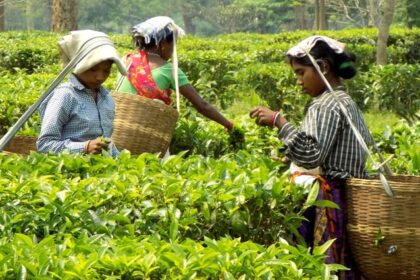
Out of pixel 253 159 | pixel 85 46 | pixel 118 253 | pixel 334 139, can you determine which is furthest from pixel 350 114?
pixel 118 253

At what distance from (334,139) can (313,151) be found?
0.13 meters

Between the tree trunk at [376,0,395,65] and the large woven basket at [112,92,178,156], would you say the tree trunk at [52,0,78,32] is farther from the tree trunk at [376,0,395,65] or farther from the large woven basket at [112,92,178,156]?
the large woven basket at [112,92,178,156]

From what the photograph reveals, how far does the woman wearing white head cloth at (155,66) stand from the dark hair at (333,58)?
1574mm

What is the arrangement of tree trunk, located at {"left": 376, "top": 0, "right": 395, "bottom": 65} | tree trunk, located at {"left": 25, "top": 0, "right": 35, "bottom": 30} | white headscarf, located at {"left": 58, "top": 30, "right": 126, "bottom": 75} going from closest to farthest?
white headscarf, located at {"left": 58, "top": 30, "right": 126, "bottom": 75} → tree trunk, located at {"left": 376, "top": 0, "right": 395, "bottom": 65} → tree trunk, located at {"left": 25, "top": 0, "right": 35, "bottom": 30}

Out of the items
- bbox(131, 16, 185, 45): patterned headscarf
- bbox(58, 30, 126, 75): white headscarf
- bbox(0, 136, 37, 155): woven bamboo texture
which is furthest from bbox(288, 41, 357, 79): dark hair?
bbox(0, 136, 37, 155): woven bamboo texture

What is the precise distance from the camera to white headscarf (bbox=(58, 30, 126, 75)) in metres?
5.38

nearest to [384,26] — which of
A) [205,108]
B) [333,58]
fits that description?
[205,108]

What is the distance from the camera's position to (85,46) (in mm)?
5207

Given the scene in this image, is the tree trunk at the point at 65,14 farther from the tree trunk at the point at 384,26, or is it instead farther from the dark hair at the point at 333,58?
the dark hair at the point at 333,58

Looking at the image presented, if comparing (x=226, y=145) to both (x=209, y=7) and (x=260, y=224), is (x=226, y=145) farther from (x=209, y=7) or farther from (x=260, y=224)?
(x=209, y=7)

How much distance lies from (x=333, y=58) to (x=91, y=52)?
3.89ft

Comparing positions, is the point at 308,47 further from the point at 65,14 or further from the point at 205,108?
the point at 65,14

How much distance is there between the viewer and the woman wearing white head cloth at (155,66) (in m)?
6.55

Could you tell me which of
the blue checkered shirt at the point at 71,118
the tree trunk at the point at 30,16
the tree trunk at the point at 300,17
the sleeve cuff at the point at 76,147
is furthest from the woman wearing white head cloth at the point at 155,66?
the tree trunk at the point at 30,16
